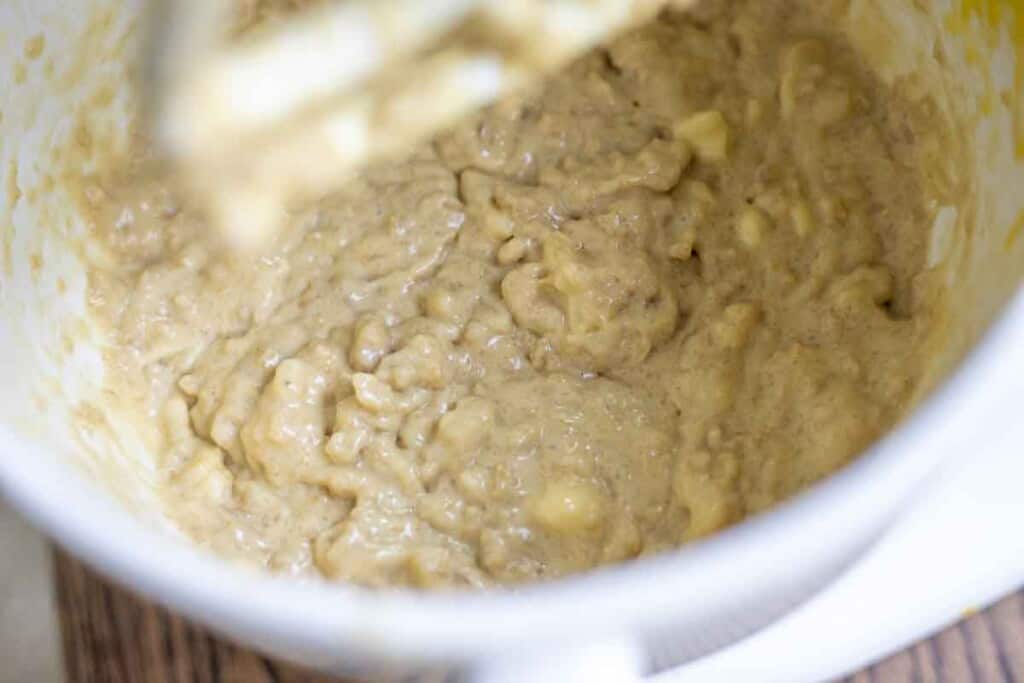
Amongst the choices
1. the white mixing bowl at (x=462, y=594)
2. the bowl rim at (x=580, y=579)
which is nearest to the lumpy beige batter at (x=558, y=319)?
the white mixing bowl at (x=462, y=594)

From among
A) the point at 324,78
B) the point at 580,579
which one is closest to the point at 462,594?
the point at 580,579

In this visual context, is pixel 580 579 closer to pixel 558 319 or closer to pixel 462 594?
pixel 462 594

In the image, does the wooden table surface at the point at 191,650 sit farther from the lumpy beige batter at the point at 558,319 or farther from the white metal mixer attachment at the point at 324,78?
the white metal mixer attachment at the point at 324,78

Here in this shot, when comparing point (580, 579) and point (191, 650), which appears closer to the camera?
point (580, 579)

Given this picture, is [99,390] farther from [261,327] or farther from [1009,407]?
[1009,407]

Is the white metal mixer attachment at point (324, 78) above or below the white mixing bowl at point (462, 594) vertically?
above

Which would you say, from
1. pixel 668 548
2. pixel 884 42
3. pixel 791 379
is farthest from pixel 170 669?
pixel 884 42
